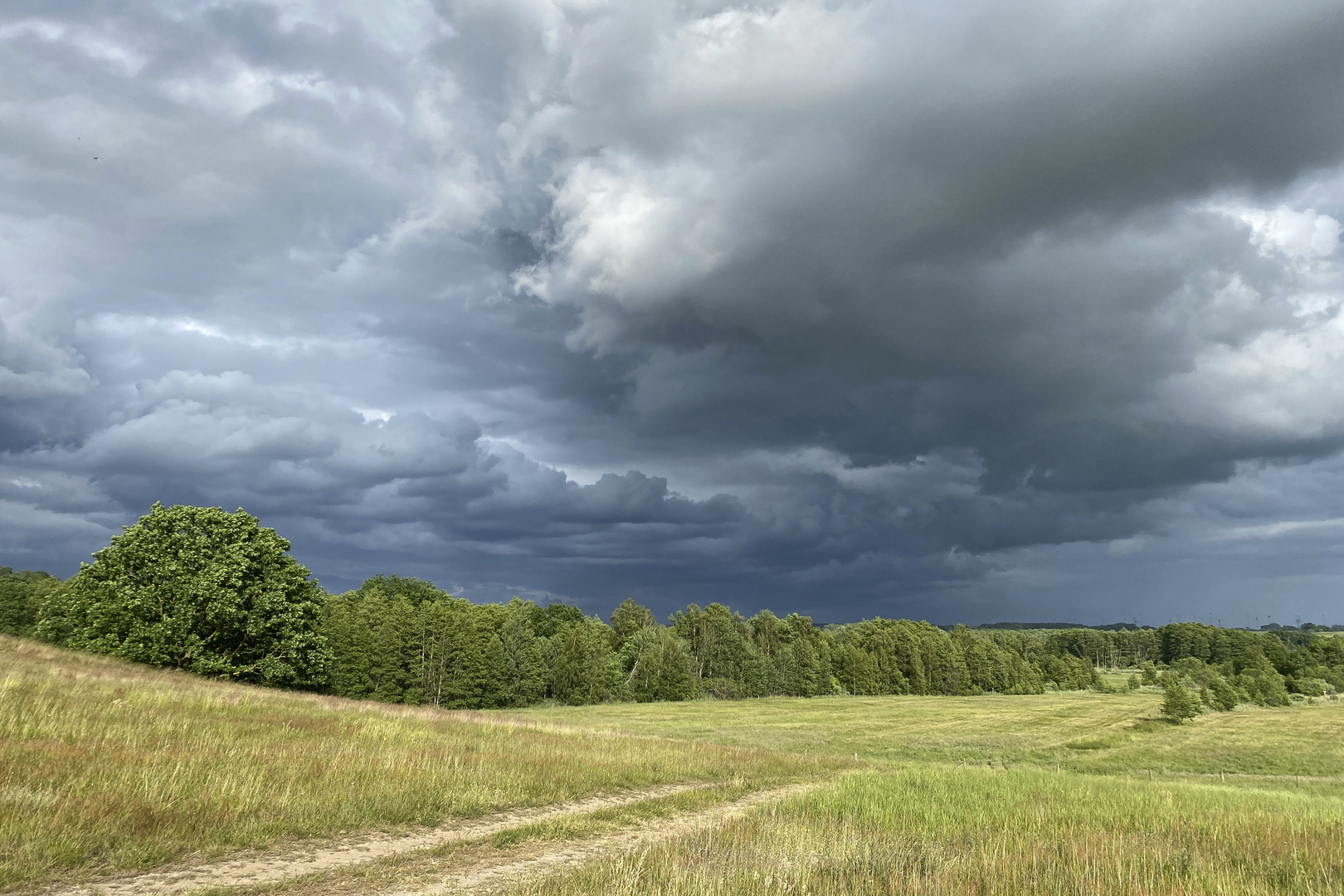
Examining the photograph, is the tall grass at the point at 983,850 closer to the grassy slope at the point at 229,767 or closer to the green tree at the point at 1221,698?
the grassy slope at the point at 229,767

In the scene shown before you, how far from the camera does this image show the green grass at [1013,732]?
46906mm

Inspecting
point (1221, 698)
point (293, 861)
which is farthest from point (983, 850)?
point (1221, 698)

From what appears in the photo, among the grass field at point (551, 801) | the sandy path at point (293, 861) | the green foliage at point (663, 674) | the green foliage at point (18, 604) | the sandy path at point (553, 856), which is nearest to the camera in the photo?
the sandy path at point (293, 861)

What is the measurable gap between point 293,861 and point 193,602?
39271 mm

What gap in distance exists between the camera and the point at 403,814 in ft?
45.8

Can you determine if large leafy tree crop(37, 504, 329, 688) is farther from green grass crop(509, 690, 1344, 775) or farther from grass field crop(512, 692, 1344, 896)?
grass field crop(512, 692, 1344, 896)

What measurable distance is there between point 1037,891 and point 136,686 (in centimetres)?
3005

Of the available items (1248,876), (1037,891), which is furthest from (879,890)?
(1248,876)

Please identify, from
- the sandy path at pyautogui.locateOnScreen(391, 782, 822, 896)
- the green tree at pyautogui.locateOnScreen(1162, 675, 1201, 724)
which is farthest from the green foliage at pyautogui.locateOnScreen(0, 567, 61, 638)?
the green tree at pyautogui.locateOnScreen(1162, 675, 1201, 724)

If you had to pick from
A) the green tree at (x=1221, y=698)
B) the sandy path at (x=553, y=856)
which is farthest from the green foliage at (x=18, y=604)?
the green tree at (x=1221, y=698)

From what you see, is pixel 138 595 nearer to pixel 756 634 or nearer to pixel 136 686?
pixel 136 686

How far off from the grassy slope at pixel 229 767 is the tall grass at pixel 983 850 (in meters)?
5.92

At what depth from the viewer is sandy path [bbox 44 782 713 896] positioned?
927 centimetres

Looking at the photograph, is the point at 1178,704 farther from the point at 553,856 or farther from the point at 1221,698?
the point at 553,856
